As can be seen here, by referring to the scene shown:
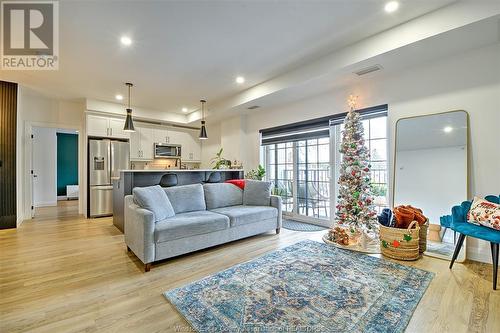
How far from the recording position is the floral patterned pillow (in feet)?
7.42

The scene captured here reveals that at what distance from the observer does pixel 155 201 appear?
2971 millimetres

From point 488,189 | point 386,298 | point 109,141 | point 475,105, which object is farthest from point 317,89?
point 109,141

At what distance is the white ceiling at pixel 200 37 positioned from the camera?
7.75ft

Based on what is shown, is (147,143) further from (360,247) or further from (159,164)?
(360,247)

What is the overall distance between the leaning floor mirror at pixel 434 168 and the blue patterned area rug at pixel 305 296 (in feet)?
3.25

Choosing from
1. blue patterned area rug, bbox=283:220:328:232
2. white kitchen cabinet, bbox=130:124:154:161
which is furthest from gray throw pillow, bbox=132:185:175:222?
white kitchen cabinet, bbox=130:124:154:161

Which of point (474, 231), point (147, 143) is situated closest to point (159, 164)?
point (147, 143)

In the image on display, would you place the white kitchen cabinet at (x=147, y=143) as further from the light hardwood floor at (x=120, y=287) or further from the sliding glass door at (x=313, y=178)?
the sliding glass door at (x=313, y=178)

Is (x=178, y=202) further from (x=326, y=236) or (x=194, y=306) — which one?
(x=326, y=236)

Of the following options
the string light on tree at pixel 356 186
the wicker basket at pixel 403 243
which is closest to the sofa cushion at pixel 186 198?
the string light on tree at pixel 356 186

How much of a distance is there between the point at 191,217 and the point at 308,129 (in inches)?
116

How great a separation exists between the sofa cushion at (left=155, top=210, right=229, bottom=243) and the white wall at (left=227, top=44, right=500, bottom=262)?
294 centimetres

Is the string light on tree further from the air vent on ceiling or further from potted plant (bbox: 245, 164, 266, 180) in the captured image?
potted plant (bbox: 245, 164, 266, 180)

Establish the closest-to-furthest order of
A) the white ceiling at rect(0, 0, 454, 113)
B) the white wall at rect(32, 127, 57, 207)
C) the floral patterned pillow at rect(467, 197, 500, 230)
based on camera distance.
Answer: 1. the floral patterned pillow at rect(467, 197, 500, 230)
2. the white ceiling at rect(0, 0, 454, 113)
3. the white wall at rect(32, 127, 57, 207)
